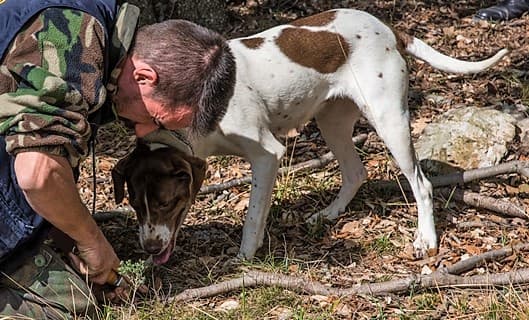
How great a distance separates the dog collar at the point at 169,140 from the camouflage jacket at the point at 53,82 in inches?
45.7

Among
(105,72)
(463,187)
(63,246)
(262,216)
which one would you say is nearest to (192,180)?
(262,216)

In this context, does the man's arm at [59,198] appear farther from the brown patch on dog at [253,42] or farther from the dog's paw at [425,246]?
the dog's paw at [425,246]

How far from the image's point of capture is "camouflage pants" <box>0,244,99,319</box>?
13.2ft

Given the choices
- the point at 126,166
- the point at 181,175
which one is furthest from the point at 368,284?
the point at 126,166

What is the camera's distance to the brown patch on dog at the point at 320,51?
16.6 feet

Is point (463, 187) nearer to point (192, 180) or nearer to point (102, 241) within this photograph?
point (192, 180)

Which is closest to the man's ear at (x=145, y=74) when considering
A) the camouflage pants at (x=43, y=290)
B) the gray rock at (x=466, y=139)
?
the camouflage pants at (x=43, y=290)

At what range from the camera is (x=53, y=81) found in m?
3.32

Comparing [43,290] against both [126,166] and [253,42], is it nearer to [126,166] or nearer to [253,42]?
[126,166]

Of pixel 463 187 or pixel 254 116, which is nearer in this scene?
pixel 254 116

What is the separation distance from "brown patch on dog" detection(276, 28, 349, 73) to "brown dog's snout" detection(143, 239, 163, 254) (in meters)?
1.30

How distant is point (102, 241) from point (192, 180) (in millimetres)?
897

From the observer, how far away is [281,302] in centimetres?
430

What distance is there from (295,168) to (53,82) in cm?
276
